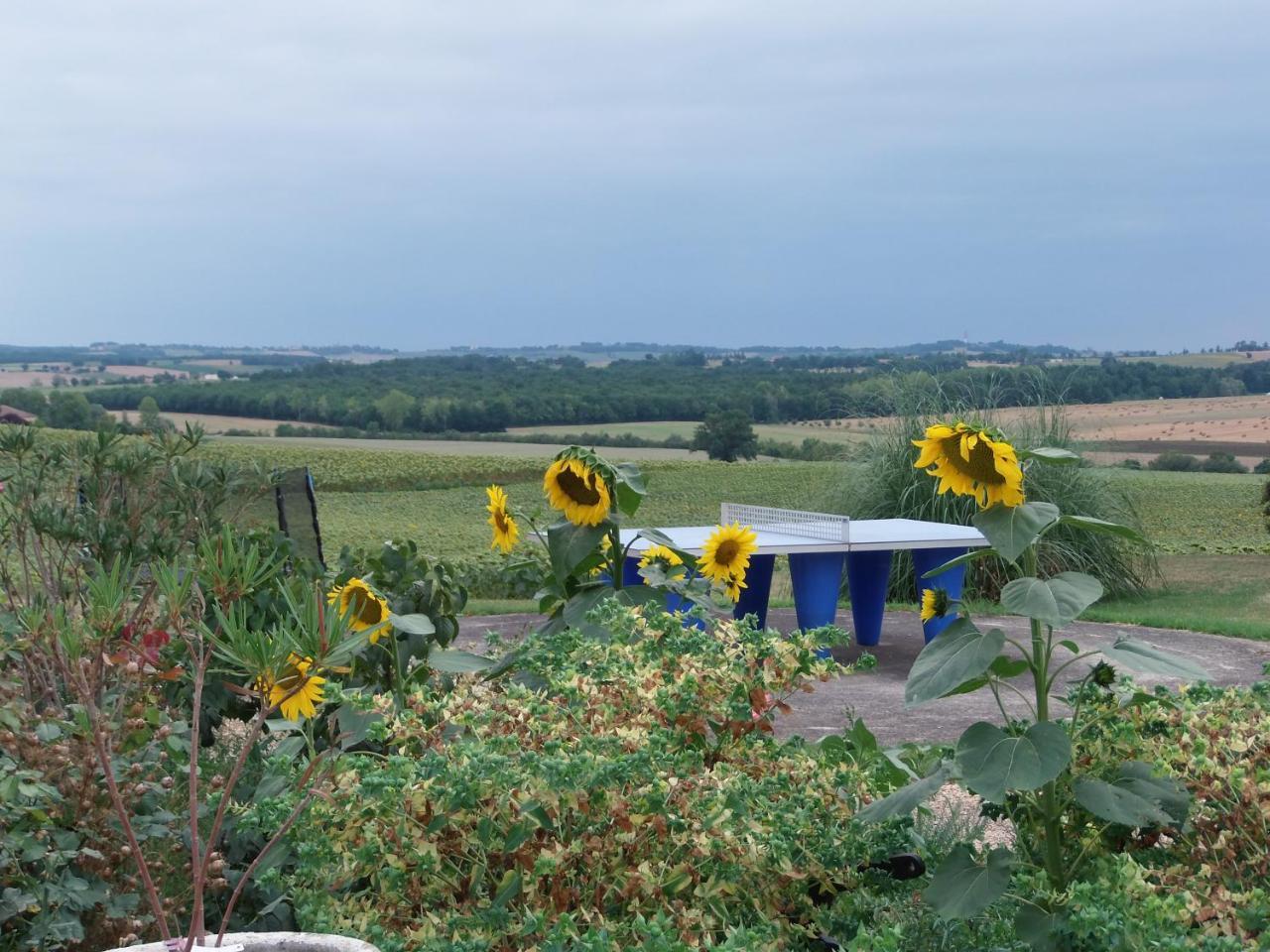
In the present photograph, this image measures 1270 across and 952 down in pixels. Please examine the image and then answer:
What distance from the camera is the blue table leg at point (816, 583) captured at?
8273 mm

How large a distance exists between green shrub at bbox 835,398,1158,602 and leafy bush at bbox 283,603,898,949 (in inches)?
365

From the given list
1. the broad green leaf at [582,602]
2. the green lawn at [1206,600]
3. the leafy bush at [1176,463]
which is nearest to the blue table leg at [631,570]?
the broad green leaf at [582,602]

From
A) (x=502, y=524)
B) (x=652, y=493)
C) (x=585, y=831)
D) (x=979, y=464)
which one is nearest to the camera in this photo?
(x=585, y=831)

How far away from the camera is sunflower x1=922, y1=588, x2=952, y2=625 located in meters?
3.32

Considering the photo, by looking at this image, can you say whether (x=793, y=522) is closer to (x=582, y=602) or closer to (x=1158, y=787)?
(x=582, y=602)

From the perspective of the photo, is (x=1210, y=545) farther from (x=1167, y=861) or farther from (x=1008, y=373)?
(x=1167, y=861)

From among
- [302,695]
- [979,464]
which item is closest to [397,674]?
[302,695]

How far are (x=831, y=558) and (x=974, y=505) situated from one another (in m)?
4.37

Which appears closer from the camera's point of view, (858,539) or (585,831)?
(585,831)

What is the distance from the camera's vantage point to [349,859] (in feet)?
8.30

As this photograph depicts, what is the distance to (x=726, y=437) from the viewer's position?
1378 inches

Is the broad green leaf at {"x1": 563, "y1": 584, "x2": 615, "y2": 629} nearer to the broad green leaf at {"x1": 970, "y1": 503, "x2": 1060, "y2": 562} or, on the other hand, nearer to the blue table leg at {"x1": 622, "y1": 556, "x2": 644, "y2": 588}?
the broad green leaf at {"x1": 970, "y1": 503, "x2": 1060, "y2": 562}

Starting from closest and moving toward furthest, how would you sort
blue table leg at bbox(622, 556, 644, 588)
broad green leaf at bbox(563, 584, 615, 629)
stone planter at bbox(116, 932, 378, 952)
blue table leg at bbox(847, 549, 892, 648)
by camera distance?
stone planter at bbox(116, 932, 378, 952) < broad green leaf at bbox(563, 584, 615, 629) < blue table leg at bbox(622, 556, 644, 588) < blue table leg at bbox(847, 549, 892, 648)

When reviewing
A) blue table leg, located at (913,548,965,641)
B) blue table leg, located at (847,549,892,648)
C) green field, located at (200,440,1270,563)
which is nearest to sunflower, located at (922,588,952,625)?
blue table leg, located at (847,549,892,648)
